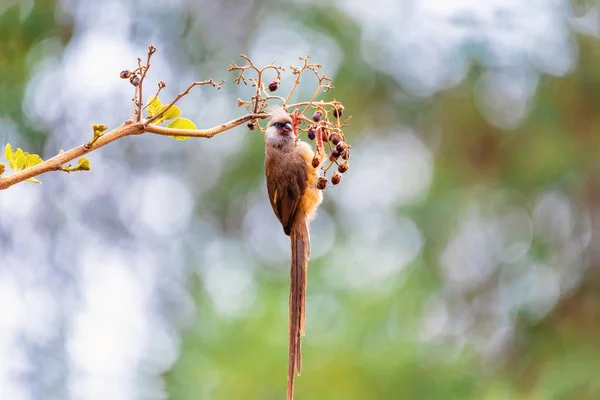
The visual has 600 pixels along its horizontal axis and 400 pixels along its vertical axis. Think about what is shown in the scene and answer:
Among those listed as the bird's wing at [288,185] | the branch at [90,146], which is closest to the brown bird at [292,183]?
the bird's wing at [288,185]

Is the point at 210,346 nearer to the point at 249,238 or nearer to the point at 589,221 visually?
the point at 249,238

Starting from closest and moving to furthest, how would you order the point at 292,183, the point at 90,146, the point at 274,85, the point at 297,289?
the point at 90,146 < the point at 274,85 < the point at 297,289 < the point at 292,183

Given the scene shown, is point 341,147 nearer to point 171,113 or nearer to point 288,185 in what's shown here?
point 171,113

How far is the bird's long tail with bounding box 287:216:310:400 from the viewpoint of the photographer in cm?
179

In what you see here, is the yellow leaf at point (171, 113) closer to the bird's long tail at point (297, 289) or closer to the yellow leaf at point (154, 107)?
the yellow leaf at point (154, 107)

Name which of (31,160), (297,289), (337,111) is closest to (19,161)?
(31,160)

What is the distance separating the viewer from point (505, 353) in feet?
25.6

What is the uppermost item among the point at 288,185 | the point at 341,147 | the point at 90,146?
the point at 288,185

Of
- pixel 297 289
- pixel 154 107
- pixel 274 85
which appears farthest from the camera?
pixel 297 289

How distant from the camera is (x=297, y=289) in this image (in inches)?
83.2

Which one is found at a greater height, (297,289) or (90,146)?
(297,289)

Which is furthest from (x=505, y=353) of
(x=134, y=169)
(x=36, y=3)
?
(x=36, y=3)

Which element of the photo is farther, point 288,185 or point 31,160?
point 288,185

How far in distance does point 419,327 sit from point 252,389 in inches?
59.3
